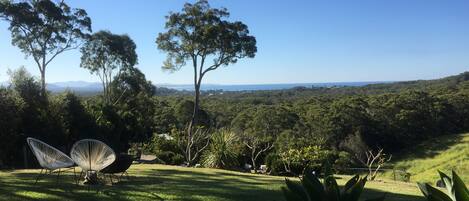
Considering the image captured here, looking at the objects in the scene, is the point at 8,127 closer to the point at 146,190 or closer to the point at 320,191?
the point at 146,190

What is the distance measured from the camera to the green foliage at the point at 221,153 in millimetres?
14938

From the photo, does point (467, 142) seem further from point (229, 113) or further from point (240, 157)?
point (240, 157)

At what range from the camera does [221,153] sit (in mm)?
14914

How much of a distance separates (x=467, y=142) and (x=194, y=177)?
36.9m

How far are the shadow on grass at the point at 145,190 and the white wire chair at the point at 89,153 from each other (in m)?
0.42

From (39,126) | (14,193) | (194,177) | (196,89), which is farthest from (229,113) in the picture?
(14,193)

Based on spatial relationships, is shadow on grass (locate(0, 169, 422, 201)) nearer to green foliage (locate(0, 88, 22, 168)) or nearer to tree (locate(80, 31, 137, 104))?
green foliage (locate(0, 88, 22, 168))

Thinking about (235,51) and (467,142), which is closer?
(235,51)

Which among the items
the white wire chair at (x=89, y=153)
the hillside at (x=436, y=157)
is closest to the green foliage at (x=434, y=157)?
the hillside at (x=436, y=157)

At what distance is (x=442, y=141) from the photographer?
4316cm

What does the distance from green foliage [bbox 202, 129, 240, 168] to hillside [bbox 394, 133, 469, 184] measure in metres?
23.1

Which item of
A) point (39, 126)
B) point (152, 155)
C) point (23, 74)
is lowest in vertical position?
point (152, 155)

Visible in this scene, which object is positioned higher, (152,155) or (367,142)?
(152,155)

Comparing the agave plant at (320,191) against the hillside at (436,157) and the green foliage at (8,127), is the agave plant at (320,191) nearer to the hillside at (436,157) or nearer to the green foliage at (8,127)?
the green foliage at (8,127)
